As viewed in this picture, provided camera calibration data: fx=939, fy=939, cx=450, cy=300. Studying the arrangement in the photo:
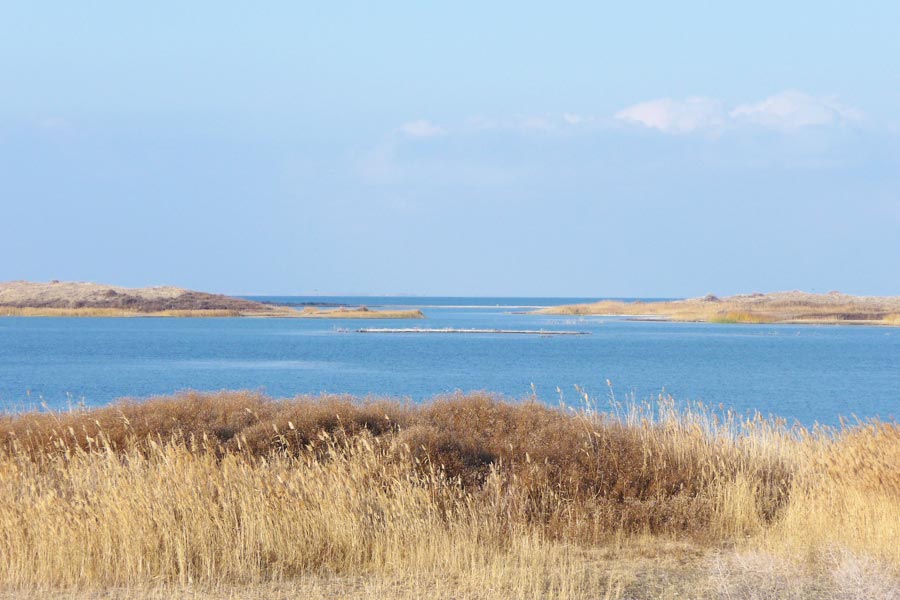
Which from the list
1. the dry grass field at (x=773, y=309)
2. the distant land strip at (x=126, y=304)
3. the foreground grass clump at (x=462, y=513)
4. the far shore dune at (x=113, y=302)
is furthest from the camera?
the far shore dune at (x=113, y=302)

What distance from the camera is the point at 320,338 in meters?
85.5

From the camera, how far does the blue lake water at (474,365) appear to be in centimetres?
3819

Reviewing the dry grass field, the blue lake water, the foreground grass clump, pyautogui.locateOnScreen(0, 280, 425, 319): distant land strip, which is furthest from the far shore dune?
the foreground grass clump

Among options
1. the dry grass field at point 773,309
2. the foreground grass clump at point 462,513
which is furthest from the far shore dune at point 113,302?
the foreground grass clump at point 462,513

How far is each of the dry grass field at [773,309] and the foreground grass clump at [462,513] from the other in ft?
345

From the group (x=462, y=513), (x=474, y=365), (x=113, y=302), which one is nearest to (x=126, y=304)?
(x=113, y=302)

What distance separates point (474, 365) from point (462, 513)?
149ft

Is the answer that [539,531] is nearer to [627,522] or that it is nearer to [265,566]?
[627,522]

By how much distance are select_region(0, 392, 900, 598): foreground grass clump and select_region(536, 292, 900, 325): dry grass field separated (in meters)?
105

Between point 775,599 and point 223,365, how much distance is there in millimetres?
50186

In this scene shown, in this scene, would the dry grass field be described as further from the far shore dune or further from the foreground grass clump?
the foreground grass clump

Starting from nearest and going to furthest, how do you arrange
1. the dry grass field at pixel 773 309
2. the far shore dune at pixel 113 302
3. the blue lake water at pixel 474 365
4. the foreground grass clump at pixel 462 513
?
the foreground grass clump at pixel 462 513 < the blue lake water at pixel 474 365 < the dry grass field at pixel 773 309 < the far shore dune at pixel 113 302

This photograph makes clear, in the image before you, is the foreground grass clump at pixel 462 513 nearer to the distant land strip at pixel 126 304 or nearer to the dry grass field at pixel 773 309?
the dry grass field at pixel 773 309

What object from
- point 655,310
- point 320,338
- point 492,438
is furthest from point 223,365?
point 655,310
